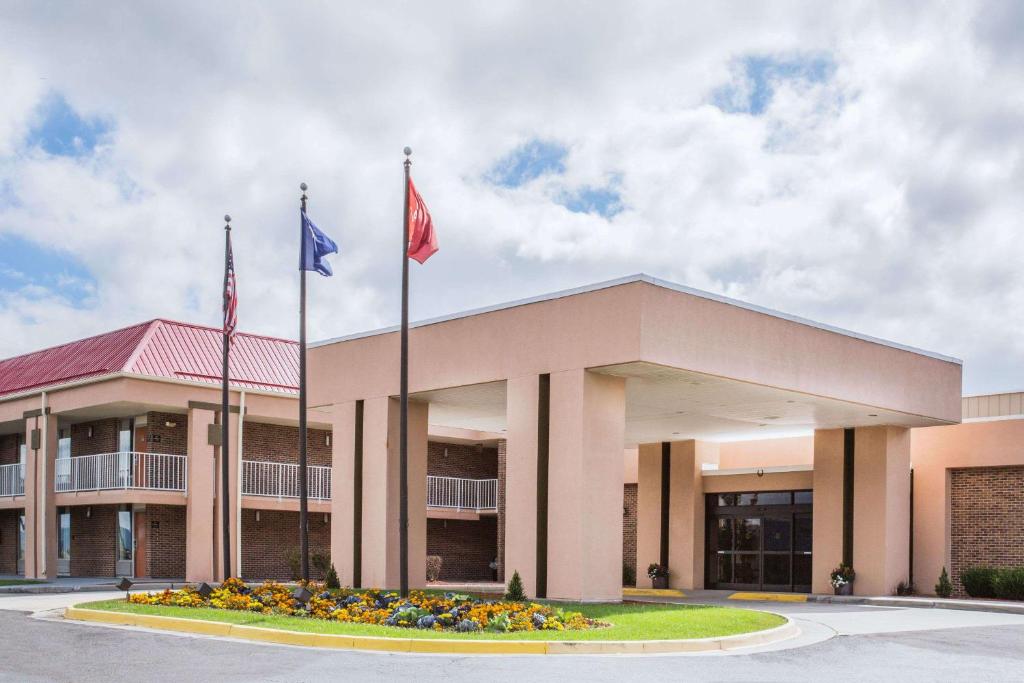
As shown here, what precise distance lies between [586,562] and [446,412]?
25.0ft

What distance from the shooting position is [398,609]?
1661 cm

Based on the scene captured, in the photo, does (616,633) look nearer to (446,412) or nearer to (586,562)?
(586,562)

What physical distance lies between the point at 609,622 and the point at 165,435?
21912mm

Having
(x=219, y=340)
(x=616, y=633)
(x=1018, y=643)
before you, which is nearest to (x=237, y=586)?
(x=616, y=633)

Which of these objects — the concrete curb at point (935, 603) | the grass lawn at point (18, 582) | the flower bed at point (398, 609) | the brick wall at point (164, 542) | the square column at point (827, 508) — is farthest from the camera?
the brick wall at point (164, 542)

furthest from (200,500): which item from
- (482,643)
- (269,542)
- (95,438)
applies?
(482,643)

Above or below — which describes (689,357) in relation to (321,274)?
below

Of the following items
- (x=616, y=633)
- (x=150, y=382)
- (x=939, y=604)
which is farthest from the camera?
(x=150, y=382)

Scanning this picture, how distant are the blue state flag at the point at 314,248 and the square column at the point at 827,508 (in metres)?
13.6

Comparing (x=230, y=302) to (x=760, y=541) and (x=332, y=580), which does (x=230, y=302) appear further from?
(x=760, y=541)

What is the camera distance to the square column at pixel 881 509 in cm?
2733

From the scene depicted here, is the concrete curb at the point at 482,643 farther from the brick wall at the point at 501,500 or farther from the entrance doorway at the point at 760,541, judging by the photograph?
the brick wall at the point at 501,500

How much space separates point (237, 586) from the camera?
20.4 m

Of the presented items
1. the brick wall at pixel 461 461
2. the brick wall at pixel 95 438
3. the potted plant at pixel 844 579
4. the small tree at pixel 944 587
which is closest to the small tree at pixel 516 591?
the potted plant at pixel 844 579
